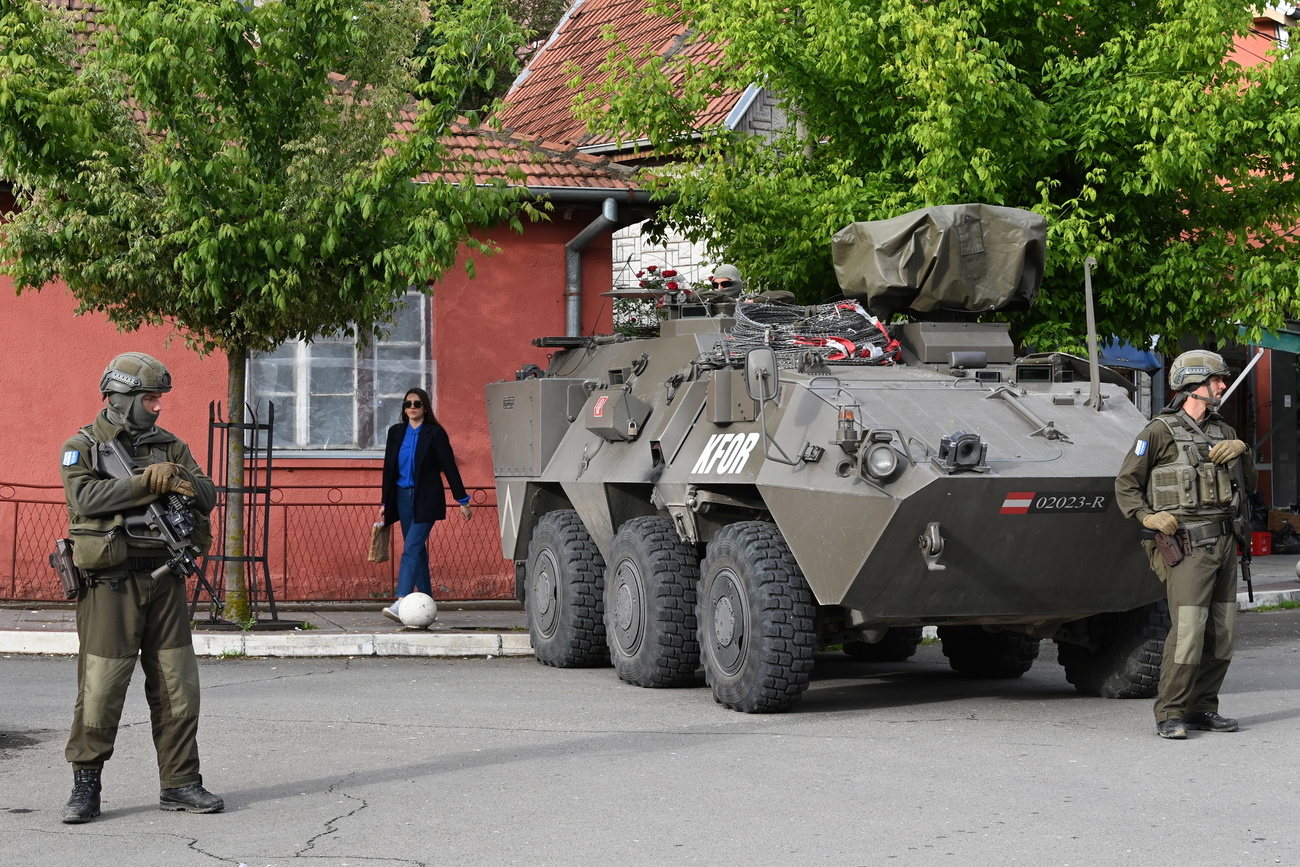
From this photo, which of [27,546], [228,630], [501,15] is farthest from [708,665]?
[27,546]

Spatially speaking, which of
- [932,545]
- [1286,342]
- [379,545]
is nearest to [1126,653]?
[932,545]

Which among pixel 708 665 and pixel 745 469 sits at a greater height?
pixel 745 469

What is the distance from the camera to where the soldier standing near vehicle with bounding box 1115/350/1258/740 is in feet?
27.8

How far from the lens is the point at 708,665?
32.0 feet

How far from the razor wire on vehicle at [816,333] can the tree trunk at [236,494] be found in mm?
4118

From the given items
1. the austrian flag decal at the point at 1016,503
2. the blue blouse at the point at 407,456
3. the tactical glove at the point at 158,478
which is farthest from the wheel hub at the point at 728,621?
the blue blouse at the point at 407,456

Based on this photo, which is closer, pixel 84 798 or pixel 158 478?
pixel 84 798

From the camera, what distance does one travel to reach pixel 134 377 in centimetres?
705

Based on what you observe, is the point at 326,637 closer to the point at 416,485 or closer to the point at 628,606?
the point at 416,485

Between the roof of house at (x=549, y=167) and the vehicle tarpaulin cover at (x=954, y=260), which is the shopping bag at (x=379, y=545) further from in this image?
the vehicle tarpaulin cover at (x=954, y=260)

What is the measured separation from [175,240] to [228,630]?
9.25 ft

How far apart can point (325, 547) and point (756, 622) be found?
24.2 feet

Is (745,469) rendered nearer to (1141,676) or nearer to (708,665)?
(708,665)

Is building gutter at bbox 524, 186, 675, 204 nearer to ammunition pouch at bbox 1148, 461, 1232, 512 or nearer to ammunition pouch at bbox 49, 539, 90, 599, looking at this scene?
ammunition pouch at bbox 1148, 461, 1232, 512
